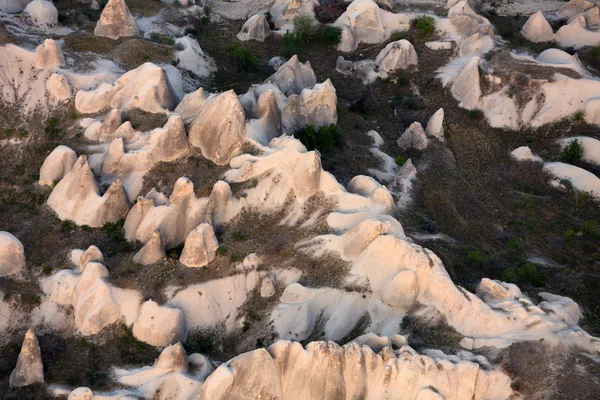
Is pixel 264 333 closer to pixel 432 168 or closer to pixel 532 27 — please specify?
pixel 432 168

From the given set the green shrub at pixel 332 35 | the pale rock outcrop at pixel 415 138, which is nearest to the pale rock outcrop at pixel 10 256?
the pale rock outcrop at pixel 415 138

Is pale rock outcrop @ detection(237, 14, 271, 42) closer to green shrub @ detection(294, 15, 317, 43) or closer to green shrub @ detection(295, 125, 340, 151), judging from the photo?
green shrub @ detection(294, 15, 317, 43)

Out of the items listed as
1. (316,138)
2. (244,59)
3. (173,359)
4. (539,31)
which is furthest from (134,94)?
(539,31)

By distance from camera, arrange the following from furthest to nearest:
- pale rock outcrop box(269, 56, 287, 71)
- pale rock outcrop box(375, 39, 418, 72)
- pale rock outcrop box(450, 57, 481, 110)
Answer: pale rock outcrop box(269, 56, 287, 71)
pale rock outcrop box(375, 39, 418, 72)
pale rock outcrop box(450, 57, 481, 110)

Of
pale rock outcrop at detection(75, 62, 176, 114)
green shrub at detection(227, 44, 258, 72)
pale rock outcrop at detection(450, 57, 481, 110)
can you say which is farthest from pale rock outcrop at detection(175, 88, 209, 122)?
pale rock outcrop at detection(450, 57, 481, 110)

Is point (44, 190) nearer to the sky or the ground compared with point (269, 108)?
nearer to the ground

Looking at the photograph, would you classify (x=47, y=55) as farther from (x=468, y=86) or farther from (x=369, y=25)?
(x=468, y=86)

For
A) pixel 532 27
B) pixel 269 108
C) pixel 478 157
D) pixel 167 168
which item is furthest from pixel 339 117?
pixel 532 27

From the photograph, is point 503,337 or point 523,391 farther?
point 503,337
